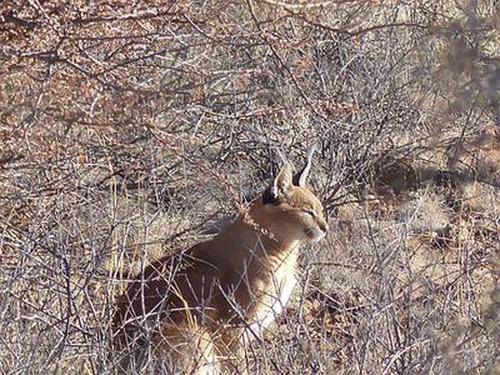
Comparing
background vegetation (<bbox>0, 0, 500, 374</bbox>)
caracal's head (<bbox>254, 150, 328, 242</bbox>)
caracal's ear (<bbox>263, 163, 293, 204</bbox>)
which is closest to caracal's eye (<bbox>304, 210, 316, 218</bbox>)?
caracal's head (<bbox>254, 150, 328, 242</bbox>)

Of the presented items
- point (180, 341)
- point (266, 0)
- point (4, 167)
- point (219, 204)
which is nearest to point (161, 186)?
point (219, 204)

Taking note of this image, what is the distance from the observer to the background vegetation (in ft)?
18.0

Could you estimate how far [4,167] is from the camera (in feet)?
25.9

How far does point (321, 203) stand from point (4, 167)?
8.47ft

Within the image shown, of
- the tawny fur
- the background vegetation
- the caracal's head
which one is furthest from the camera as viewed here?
the caracal's head

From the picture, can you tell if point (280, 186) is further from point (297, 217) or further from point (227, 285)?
point (227, 285)

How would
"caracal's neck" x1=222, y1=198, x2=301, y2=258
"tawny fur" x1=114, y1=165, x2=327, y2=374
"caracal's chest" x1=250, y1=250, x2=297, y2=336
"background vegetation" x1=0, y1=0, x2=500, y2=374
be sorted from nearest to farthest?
1. "background vegetation" x1=0, y1=0, x2=500, y2=374
2. "tawny fur" x1=114, y1=165, x2=327, y2=374
3. "caracal's chest" x1=250, y1=250, x2=297, y2=336
4. "caracal's neck" x1=222, y1=198, x2=301, y2=258

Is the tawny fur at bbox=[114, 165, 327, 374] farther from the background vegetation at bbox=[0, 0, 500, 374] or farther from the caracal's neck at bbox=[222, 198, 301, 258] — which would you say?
the background vegetation at bbox=[0, 0, 500, 374]

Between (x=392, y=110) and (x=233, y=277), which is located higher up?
(x=392, y=110)

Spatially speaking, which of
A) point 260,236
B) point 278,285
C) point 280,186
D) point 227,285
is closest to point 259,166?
point 280,186

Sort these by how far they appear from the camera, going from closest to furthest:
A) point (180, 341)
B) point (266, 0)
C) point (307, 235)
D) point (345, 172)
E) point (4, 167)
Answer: point (266, 0) → point (180, 341) → point (4, 167) → point (307, 235) → point (345, 172)

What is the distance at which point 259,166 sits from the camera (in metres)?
10.8

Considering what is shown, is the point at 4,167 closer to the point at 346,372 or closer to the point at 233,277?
the point at 233,277

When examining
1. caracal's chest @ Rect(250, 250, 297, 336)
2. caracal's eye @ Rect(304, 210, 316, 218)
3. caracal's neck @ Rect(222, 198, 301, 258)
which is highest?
caracal's eye @ Rect(304, 210, 316, 218)
